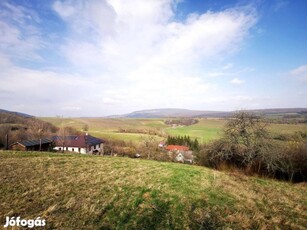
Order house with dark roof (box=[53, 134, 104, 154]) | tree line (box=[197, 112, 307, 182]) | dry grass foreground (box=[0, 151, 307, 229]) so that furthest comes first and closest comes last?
house with dark roof (box=[53, 134, 104, 154]) < tree line (box=[197, 112, 307, 182]) < dry grass foreground (box=[0, 151, 307, 229])

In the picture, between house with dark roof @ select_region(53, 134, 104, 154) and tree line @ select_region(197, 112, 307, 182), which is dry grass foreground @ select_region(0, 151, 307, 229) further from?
house with dark roof @ select_region(53, 134, 104, 154)

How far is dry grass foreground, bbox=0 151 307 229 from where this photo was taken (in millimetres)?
6758

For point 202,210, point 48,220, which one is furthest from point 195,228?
point 48,220

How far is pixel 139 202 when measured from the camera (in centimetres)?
823

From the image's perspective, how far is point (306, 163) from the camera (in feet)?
60.4

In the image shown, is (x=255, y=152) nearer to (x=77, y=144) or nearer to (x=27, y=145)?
(x=27, y=145)

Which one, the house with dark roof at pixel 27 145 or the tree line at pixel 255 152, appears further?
the house with dark roof at pixel 27 145

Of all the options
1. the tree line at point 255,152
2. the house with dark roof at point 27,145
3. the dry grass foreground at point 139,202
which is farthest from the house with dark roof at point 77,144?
the dry grass foreground at point 139,202

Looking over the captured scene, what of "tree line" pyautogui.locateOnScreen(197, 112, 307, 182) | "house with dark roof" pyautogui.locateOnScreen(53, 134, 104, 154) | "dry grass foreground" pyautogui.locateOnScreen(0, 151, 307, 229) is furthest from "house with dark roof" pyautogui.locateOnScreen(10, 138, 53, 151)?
"tree line" pyautogui.locateOnScreen(197, 112, 307, 182)

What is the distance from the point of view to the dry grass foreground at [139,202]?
6.76 m

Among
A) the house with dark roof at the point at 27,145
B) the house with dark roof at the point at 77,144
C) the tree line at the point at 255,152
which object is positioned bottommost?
the house with dark roof at the point at 77,144

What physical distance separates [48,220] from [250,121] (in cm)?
1967

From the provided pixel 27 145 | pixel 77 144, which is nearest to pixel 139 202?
A: pixel 27 145

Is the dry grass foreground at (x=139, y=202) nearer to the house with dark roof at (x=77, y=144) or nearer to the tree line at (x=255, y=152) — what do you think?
the tree line at (x=255, y=152)
